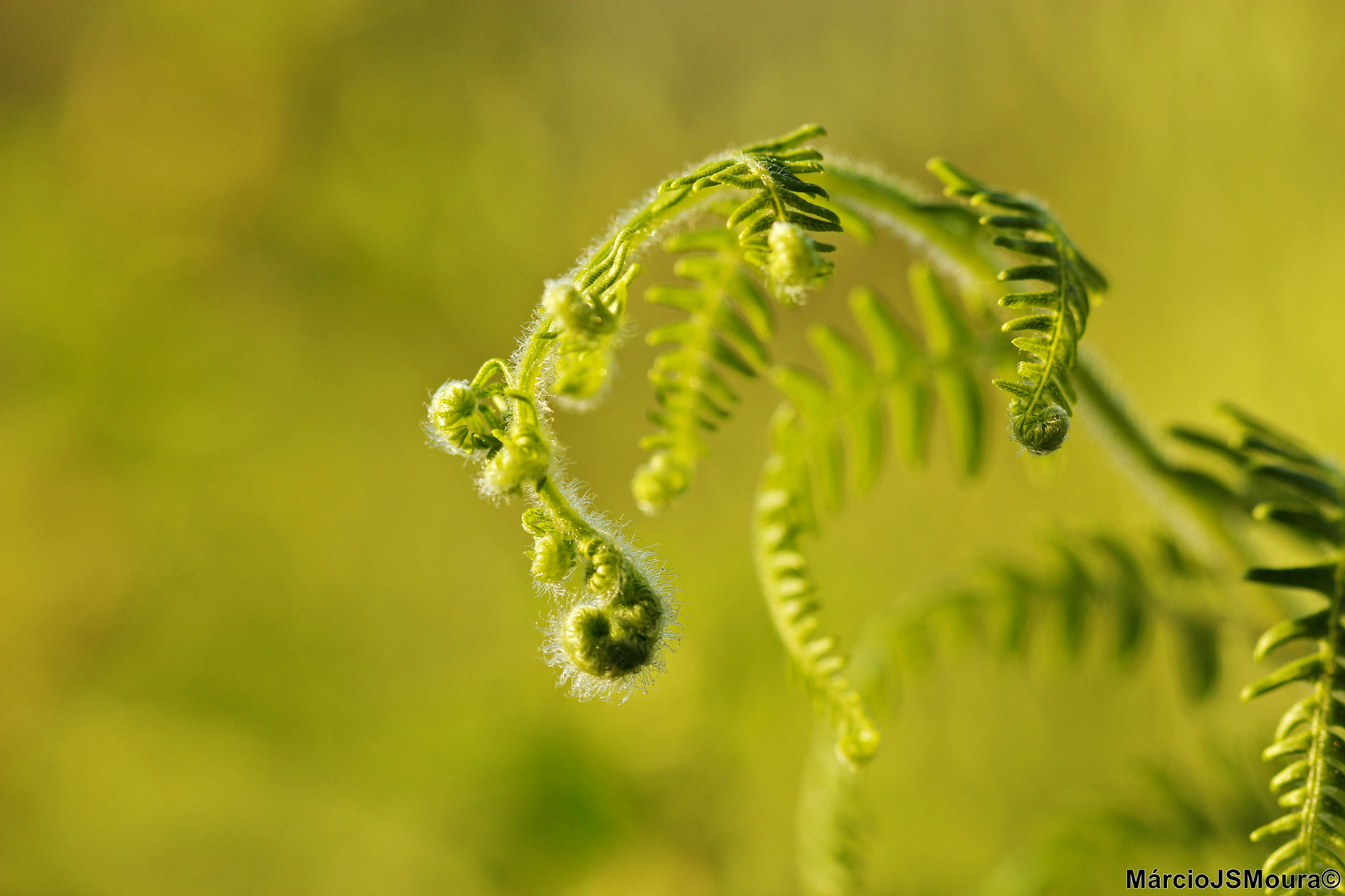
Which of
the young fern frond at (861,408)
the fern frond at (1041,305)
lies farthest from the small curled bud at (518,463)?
the young fern frond at (861,408)

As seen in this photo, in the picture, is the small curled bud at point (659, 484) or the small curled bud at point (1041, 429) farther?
the small curled bud at point (659, 484)

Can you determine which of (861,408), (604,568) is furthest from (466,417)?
(861,408)

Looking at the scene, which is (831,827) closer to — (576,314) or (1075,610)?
(1075,610)

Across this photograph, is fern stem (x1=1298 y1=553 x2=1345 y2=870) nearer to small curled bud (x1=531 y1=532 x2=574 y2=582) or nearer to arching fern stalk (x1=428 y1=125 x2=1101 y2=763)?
arching fern stalk (x1=428 y1=125 x2=1101 y2=763)

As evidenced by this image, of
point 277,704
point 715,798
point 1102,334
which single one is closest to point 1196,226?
point 1102,334

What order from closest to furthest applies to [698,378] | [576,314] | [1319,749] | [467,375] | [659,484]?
1. [576,314]
2. [1319,749]
3. [659,484]
4. [698,378]
5. [467,375]

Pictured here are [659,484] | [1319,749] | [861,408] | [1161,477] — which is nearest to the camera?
[1319,749]

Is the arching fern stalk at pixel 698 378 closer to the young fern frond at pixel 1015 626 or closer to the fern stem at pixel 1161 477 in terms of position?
the fern stem at pixel 1161 477
